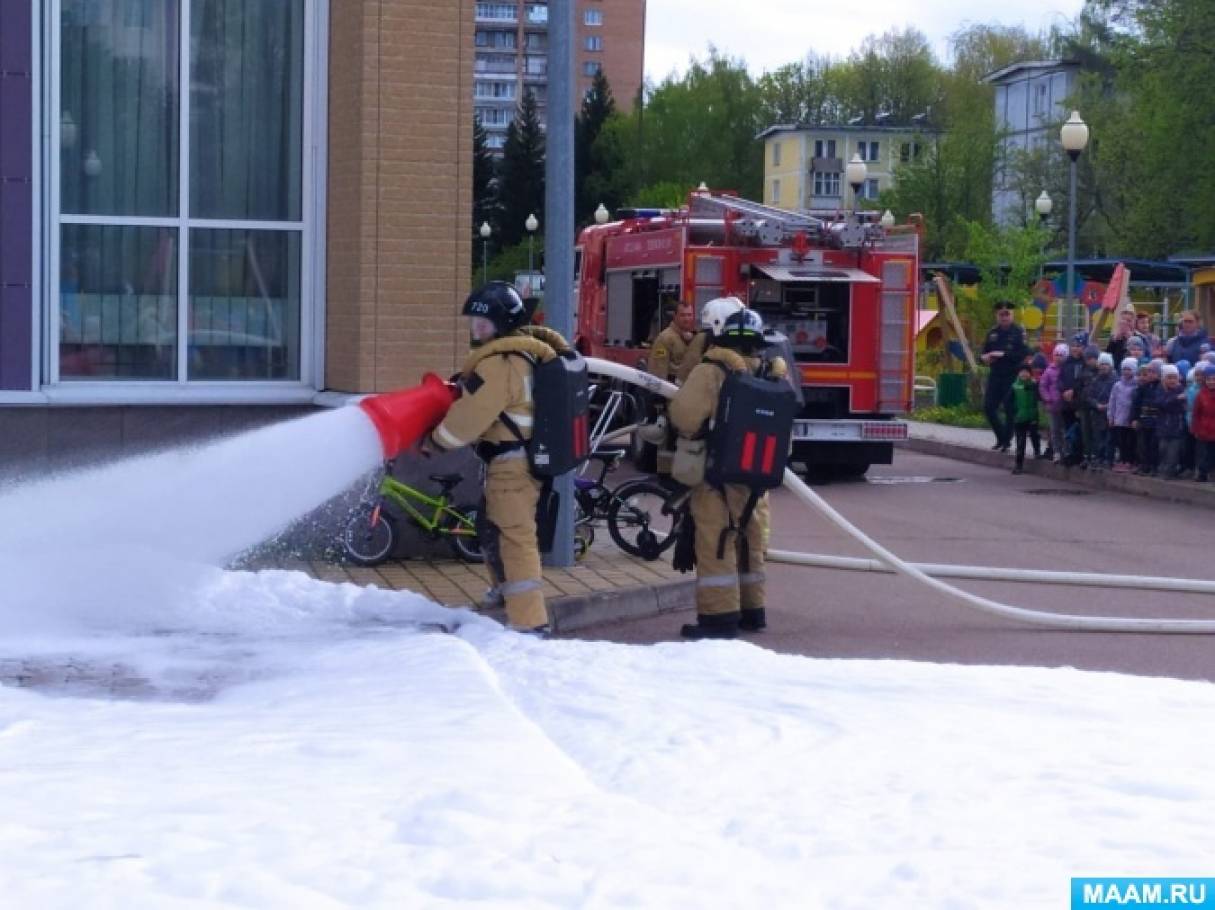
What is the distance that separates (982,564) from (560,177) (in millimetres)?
4640

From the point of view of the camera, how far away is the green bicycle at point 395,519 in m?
11.7

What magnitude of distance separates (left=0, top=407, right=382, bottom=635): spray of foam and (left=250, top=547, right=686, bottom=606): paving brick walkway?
3.19ft

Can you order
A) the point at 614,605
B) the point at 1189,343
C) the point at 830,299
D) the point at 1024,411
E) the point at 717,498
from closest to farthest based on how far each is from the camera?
1. the point at 717,498
2. the point at 614,605
3. the point at 1189,343
4. the point at 830,299
5. the point at 1024,411

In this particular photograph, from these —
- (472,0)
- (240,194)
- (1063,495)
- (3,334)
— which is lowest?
(1063,495)

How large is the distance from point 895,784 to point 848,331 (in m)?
14.5

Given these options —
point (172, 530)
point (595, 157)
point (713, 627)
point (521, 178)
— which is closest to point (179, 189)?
point (172, 530)

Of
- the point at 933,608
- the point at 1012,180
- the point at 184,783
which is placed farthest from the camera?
the point at 1012,180

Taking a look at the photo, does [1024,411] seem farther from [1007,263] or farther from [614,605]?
[1007,263]

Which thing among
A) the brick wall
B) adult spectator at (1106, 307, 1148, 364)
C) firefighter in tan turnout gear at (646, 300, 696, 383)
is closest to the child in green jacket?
adult spectator at (1106, 307, 1148, 364)

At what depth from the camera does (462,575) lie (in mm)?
11391

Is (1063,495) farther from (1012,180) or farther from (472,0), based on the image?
(1012,180)

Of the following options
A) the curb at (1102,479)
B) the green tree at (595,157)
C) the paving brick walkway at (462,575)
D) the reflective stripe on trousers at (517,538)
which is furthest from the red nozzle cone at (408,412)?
the green tree at (595,157)

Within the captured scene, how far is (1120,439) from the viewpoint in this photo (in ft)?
66.9

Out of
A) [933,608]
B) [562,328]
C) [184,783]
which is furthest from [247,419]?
[184,783]
